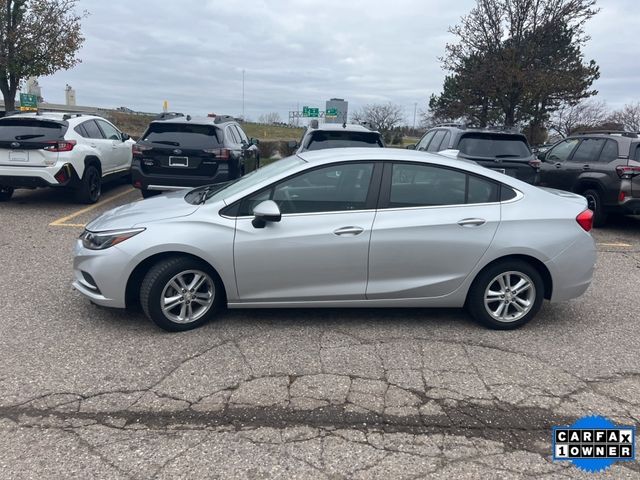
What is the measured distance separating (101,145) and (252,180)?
6.66 metres

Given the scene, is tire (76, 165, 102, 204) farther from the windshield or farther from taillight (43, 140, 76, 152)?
the windshield

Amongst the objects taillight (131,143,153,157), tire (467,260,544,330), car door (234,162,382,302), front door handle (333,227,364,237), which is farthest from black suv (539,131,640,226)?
taillight (131,143,153,157)

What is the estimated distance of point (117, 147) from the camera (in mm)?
11094

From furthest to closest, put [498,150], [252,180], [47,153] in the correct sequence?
1. [47,153]
2. [498,150]
3. [252,180]

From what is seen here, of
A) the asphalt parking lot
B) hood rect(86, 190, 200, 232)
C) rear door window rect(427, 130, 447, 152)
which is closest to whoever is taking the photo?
the asphalt parking lot

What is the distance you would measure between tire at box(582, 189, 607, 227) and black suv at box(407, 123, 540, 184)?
4.38 ft

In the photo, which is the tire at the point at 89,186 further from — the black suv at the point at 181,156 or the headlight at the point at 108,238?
the headlight at the point at 108,238

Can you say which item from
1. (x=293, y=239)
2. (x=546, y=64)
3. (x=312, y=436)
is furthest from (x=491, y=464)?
(x=546, y=64)

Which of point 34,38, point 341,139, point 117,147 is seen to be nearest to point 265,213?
point 341,139

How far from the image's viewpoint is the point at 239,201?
14.5 feet

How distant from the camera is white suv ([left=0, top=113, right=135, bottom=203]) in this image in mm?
8906

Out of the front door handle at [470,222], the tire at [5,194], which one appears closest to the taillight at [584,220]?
the front door handle at [470,222]

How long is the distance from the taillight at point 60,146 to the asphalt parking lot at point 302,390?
432 cm

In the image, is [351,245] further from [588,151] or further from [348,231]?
[588,151]
